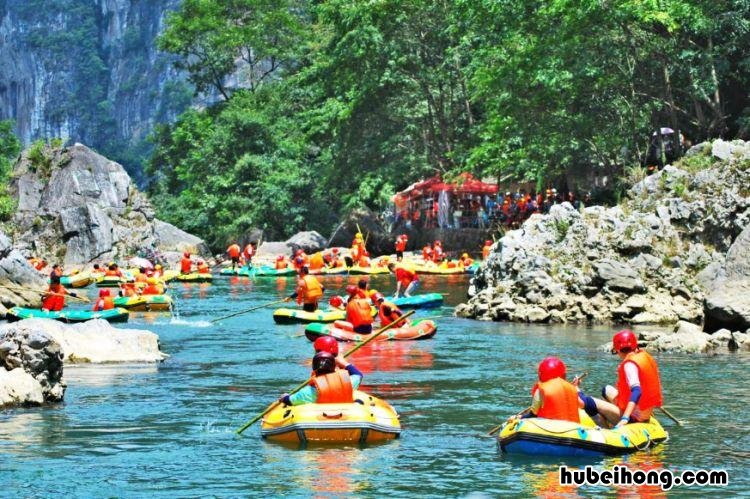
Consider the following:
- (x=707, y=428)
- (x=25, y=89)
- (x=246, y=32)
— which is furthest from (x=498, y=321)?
(x=25, y=89)

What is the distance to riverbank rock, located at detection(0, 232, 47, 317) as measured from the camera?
116 ft

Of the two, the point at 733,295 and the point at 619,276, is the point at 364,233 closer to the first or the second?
the point at 619,276

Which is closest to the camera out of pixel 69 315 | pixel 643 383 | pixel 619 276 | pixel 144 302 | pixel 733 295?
pixel 643 383

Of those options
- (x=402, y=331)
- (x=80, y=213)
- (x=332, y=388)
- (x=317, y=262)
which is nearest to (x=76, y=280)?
(x=317, y=262)

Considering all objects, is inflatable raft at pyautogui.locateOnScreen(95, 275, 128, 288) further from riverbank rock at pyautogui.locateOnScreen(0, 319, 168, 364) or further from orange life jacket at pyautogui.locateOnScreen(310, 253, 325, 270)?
riverbank rock at pyautogui.locateOnScreen(0, 319, 168, 364)

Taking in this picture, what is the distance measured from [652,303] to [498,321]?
3.60 metres

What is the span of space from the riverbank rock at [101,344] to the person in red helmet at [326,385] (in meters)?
8.16

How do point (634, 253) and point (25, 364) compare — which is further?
point (634, 253)

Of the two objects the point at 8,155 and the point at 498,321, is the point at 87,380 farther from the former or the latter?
the point at 8,155

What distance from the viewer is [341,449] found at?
623 inches

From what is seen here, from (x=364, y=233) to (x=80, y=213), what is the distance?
491 inches

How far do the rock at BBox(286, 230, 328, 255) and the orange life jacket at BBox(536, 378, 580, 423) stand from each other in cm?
4484

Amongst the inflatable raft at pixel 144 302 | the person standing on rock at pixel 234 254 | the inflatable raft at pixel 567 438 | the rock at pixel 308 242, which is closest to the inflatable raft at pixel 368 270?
the person standing on rock at pixel 234 254

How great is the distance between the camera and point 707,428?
17375mm
